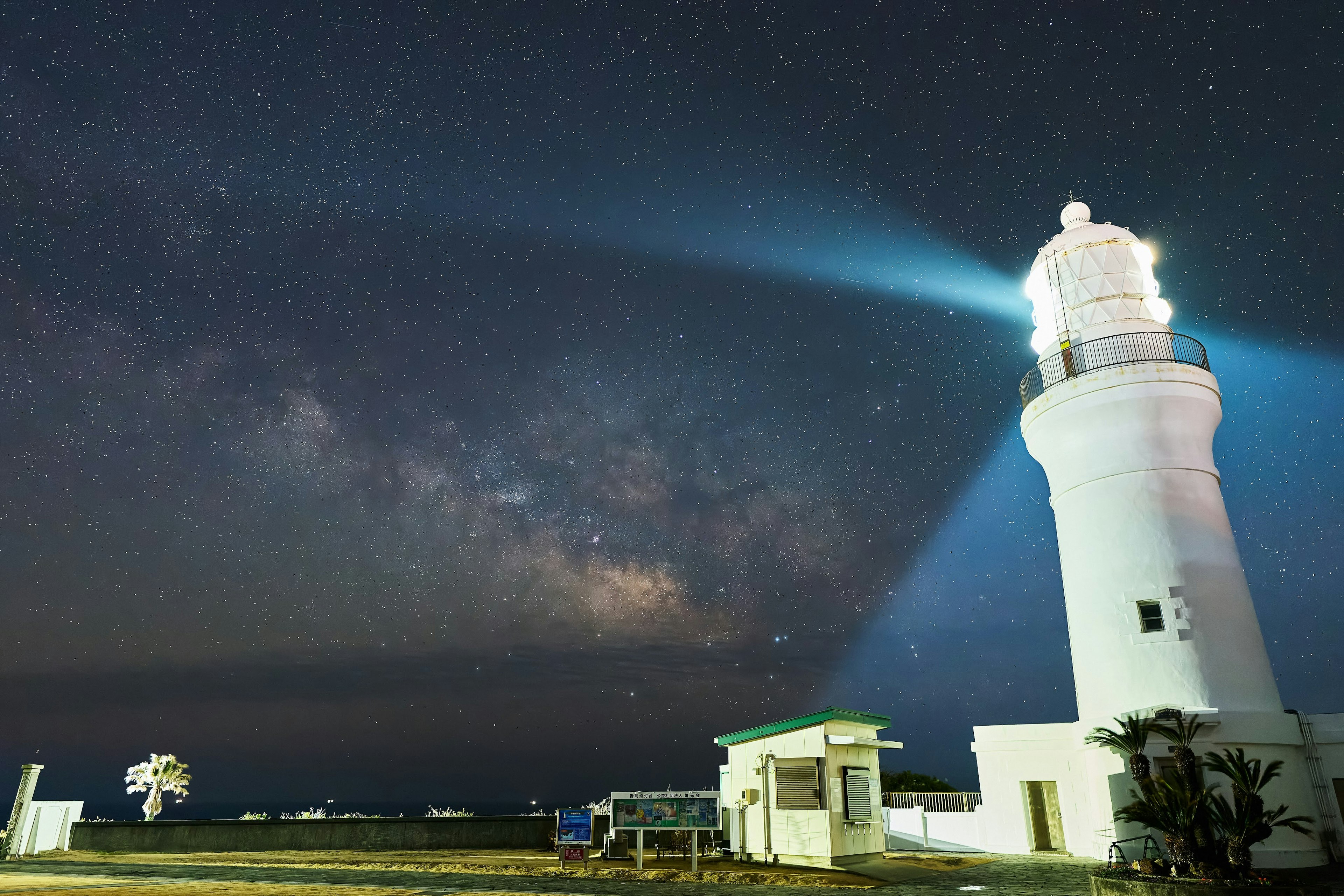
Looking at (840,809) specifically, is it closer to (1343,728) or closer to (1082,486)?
(1082,486)

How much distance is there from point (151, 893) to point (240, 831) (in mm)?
11317

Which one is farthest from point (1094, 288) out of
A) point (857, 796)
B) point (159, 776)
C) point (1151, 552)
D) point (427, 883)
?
point (159, 776)

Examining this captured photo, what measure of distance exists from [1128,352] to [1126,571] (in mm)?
5799

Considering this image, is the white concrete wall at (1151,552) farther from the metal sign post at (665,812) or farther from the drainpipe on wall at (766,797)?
the metal sign post at (665,812)

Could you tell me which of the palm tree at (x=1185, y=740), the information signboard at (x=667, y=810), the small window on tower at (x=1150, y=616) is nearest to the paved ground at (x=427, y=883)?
the information signboard at (x=667, y=810)

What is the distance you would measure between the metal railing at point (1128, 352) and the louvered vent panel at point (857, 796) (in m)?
11.8

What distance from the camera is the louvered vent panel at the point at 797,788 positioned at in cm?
1666

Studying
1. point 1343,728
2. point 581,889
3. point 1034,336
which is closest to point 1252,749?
point 1343,728

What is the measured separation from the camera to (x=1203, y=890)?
11039 mm

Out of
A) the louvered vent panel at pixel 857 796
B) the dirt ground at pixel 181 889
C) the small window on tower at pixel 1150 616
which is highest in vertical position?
the small window on tower at pixel 1150 616

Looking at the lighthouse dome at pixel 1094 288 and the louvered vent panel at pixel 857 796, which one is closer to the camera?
the louvered vent panel at pixel 857 796

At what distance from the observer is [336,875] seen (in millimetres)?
14812

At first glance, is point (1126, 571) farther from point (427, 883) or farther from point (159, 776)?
point (159, 776)

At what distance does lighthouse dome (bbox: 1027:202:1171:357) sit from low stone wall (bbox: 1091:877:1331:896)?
14.3 meters
